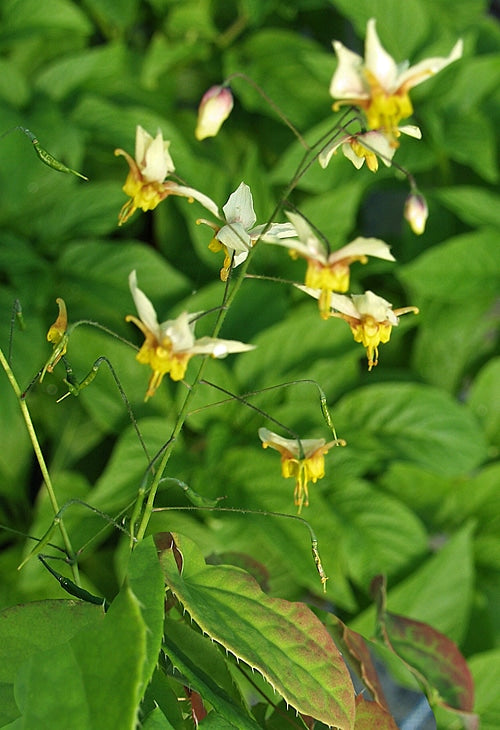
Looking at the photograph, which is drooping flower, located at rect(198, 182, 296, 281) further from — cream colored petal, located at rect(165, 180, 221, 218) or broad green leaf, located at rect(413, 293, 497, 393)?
broad green leaf, located at rect(413, 293, 497, 393)

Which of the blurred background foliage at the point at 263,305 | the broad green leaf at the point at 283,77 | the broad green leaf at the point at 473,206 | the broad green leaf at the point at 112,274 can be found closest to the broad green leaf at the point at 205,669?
the blurred background foliage at the point at 263,305

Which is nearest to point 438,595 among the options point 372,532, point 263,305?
point 372,532

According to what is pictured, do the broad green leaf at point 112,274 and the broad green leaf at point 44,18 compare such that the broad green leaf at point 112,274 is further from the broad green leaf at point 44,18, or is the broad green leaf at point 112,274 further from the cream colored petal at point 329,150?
the cream colored petal at point 329,150

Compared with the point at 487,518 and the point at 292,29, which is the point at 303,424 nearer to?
the point at 487,518

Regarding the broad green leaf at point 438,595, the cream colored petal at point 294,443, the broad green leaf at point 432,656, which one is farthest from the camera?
the broad green leaf at point 438,595

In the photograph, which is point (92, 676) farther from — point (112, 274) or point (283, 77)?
point (283, 77)

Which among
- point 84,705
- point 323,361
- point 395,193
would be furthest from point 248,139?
point 84,705

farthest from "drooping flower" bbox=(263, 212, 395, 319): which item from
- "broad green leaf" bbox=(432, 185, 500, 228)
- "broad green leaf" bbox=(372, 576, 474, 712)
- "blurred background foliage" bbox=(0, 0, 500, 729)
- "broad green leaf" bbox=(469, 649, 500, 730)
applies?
"broad green leaf" bbox=(432, 185, 500, 228)
